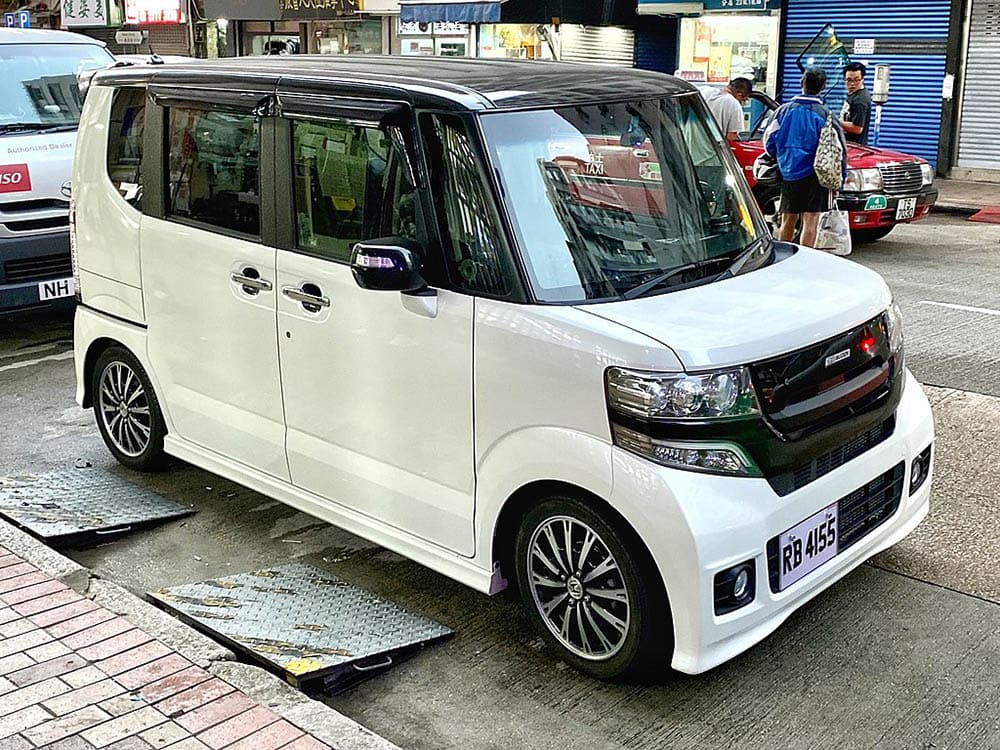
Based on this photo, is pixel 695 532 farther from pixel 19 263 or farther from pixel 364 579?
pixel 19 263

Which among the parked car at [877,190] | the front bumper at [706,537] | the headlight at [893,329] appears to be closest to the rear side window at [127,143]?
the front bumper at [706,537]

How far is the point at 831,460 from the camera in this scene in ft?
12.8

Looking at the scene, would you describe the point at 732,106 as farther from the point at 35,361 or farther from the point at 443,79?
the point at 443,79

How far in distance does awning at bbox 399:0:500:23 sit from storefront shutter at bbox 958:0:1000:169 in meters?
7.53

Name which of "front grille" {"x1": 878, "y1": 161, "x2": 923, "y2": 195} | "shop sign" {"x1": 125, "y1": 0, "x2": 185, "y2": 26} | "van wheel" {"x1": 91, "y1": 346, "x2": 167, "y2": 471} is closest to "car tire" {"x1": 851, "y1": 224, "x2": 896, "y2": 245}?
"front grille" {"x1": 878, "y1": 161, "x2": 923, "y2": 195}

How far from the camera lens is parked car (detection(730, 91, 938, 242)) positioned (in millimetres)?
11727

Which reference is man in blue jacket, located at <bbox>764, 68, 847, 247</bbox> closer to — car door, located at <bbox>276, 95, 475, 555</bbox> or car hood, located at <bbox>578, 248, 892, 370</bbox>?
car hood, located at <bbox>578, 248, 892, 370</bbox>

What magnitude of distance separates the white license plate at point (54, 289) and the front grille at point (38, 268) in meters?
0.06

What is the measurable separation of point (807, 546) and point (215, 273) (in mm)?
2640

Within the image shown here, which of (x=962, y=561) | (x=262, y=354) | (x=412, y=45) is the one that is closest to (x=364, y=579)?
(x=262, y=354)

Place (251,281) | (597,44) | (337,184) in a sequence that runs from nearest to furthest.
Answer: (337,184) < (251,281) < (597,44)

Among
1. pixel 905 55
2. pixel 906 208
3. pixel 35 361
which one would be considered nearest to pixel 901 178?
pixel 906 208

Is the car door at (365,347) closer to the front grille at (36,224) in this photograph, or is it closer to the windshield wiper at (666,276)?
the windshield wiper at (666,276)

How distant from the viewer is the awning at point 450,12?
19.8m
